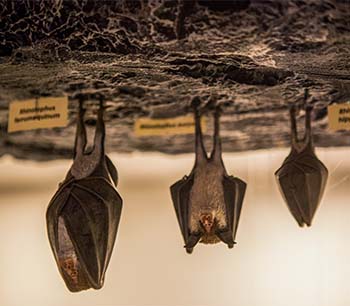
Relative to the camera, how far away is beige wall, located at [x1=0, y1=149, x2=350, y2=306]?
226cm

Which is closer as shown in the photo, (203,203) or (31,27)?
(31,27)

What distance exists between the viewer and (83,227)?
1676 mm

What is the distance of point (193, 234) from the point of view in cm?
181

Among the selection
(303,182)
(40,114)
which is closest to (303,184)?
(303,182)

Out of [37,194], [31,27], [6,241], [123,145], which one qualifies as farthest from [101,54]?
[37,194]

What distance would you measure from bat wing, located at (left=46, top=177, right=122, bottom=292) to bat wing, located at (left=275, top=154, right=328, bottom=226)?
0.49 meters

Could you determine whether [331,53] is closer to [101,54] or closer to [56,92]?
[101,54]

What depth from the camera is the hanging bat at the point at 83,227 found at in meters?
1.67

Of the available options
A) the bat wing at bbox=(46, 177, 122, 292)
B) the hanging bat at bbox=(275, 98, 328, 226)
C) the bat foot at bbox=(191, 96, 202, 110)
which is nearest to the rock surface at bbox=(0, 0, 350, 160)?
the bat foot at bbox=(191, 96, 202, 110)

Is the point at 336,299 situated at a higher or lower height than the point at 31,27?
lower

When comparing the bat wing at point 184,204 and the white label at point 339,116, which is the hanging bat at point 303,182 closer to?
the white label at point 339,116

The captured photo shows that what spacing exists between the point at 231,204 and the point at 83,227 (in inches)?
16.6

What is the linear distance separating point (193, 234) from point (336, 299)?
66 cm

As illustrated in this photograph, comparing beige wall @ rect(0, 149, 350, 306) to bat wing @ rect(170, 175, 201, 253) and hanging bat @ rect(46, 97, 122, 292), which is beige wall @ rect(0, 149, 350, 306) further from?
hanging bat @ rect(46, 97, 122, 292)
